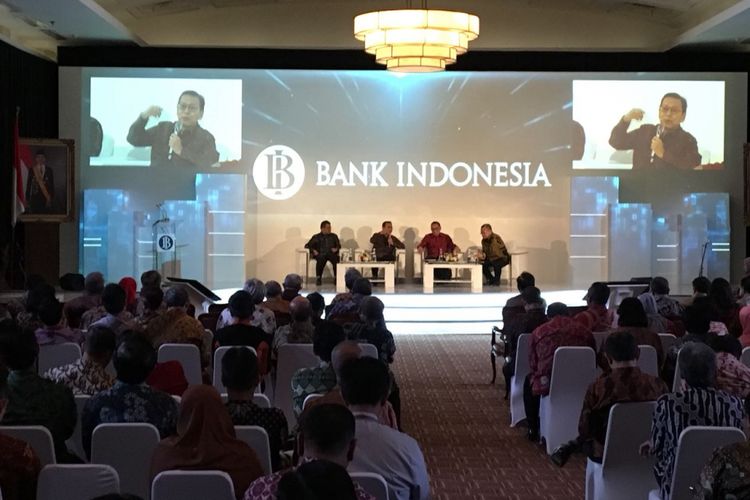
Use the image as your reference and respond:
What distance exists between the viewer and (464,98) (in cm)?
1678

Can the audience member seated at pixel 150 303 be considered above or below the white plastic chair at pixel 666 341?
above

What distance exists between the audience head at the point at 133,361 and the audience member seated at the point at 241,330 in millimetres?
2072

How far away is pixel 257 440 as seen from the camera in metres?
3.53

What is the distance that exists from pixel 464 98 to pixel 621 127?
2410 mm

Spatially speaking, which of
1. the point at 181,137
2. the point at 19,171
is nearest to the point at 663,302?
the point at 19,171

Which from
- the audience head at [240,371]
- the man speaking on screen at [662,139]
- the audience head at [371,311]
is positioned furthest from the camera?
the man speaking on screen at [662,139]

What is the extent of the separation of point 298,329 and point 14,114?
31.4 feet

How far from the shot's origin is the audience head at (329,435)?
8.34 feet

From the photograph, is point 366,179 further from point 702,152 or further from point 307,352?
point 307,352

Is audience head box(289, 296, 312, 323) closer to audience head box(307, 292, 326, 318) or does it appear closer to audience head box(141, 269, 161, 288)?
audience head box(307, 292, 326, 318)

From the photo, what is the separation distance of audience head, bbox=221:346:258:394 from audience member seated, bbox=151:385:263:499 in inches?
22.2

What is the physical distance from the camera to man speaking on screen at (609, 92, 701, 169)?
16.4m

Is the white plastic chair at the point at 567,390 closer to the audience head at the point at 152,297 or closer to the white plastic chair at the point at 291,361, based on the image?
the white plastic chair at the point at 291,361

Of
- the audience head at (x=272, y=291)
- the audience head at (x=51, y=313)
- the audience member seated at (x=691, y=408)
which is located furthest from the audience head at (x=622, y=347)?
the audience head at (x=272, y=291)
